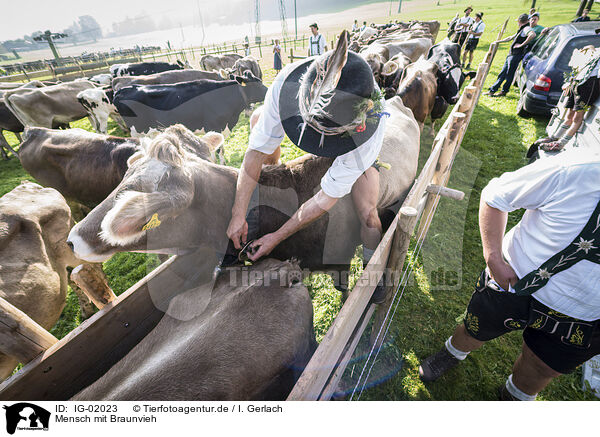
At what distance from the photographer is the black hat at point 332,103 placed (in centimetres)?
162

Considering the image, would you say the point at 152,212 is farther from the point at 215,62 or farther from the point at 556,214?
the point at 215,62

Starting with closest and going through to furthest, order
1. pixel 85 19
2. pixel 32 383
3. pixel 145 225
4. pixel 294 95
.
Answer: pixel 32 383, pixel 145 225, pixel 294 95, pixel 85 19

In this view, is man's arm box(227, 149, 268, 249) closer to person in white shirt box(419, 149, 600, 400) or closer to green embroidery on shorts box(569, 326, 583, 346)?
person in white shirt box(419, 149, 600, 400)

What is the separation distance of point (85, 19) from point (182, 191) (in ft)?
225

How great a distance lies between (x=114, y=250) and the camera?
193 cm

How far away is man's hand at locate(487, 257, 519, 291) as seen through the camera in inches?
72.8

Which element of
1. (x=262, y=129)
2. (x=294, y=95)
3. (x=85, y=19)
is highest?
(x=85, y=19)

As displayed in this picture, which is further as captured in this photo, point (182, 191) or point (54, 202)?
point (54, 202)

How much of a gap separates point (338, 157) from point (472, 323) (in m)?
1.78
